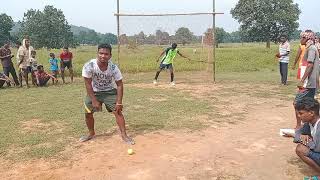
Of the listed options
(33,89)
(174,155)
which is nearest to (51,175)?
(174,155)

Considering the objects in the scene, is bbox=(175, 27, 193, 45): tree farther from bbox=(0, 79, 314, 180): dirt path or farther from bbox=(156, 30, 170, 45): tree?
bbox=(0, 79, 314, 180): dirt path

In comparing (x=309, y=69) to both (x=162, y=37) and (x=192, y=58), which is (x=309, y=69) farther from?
(x=192, y=58)

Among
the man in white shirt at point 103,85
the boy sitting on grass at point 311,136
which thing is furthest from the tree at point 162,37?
the boy sitting on grass at point 311,136

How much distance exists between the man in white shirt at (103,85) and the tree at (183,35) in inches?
319

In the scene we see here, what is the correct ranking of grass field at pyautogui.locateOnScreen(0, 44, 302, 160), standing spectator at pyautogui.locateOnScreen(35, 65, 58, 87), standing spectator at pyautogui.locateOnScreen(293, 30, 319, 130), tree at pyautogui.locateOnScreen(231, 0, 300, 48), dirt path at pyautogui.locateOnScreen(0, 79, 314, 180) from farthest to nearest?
1. tree at pyautogui.locateOnScreen(231, 0, 300, 48)
2. standing spectator at pyautogui.locateOnScreen(35, 65, 58, 87)
3. standing spectator at pyautogui.locateOnScreen(293, 30, 319, 130)
4. grass field at pyautogui.locateOnScreen(0, 44, 302, 160)
5. dirt path at pyautogui.locateOnScreen(0, 79, 314, 180)

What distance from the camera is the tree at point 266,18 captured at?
174 feet

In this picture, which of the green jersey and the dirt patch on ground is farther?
the green jersey

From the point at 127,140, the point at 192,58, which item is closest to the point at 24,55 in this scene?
the point at 192,58

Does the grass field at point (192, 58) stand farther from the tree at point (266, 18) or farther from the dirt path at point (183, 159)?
the tree at point (266, 18)

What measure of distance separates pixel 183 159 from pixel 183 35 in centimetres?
934

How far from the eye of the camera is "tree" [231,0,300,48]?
5309 cm

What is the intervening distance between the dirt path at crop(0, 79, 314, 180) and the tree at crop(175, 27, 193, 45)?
756cm

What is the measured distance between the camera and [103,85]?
6523 mm

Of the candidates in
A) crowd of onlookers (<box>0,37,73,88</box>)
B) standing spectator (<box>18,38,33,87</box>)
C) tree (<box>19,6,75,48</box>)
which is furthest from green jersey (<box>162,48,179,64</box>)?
tree (<box>19,6,75,48</box>)
